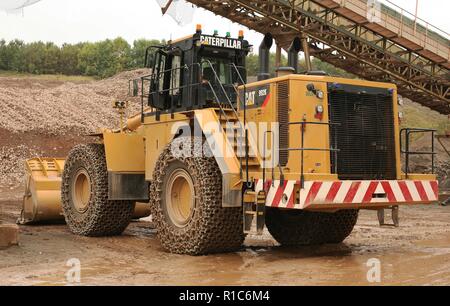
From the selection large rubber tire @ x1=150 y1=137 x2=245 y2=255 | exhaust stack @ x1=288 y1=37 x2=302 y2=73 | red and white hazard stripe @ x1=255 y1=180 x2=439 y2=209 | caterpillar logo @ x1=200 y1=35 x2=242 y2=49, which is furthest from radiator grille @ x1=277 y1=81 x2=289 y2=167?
caterpillar logo @ x1=200 y1=35 x2=242 y2=49

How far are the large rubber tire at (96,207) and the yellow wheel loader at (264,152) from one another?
3.78 feet

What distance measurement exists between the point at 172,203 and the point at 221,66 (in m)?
2.41

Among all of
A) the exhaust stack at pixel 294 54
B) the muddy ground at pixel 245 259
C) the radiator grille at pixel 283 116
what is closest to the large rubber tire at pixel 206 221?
the muddy ground at pixel 245 259

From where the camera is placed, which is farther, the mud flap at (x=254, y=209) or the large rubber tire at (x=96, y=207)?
the large rubber tire at (x=96, y=207)

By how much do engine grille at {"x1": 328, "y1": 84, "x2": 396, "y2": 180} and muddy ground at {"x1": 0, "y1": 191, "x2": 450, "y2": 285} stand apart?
118cm

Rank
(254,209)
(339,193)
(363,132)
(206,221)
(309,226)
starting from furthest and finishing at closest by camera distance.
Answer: (309,226), (363,132), (206,221), (254,209), (339,193)

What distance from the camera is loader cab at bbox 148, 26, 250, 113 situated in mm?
9695

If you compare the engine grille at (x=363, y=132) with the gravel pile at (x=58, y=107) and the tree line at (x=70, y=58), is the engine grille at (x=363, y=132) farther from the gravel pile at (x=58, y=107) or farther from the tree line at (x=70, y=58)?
the tree line at (x=70, y=58)

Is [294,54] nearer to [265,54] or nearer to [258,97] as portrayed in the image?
[265,54]

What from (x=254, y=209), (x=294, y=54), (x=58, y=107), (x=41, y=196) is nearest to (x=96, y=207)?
(x=41, y=196)

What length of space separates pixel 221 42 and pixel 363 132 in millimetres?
2834

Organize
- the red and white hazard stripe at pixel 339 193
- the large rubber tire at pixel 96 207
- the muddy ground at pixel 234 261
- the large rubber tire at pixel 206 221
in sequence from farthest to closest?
the large rubber tire at pixel 96 207 → the large rubber tire at pixel 206 221 → the red and white hazard stripe at pixel 339 193 → the muddy ground at pixel 234 261

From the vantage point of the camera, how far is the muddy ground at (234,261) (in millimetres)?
6829

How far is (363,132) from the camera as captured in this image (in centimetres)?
871
